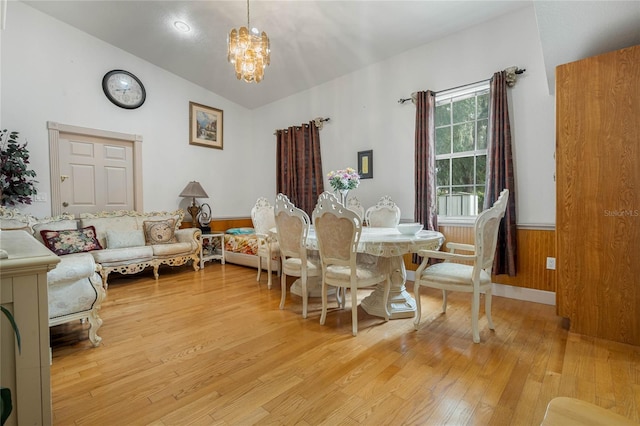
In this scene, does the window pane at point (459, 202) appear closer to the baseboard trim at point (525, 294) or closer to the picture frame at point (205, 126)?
the baseboard trim at point (525, 294)

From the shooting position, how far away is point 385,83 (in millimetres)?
4098

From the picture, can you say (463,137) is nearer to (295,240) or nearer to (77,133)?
(295,240)

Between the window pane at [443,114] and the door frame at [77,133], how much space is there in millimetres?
4380

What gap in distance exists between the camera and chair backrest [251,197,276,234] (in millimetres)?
4145

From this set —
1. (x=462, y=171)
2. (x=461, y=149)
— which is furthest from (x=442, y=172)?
(x=461, y=149)

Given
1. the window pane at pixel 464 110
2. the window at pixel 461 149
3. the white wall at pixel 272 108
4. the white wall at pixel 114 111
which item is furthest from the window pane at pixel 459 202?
the white wall at pixel 114 111

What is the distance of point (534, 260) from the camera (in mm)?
3035

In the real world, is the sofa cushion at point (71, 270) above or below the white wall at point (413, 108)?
below

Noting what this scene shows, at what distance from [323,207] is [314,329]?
976 millimetres

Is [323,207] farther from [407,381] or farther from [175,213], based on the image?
[175,213]

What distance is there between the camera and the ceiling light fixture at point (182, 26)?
3815mm

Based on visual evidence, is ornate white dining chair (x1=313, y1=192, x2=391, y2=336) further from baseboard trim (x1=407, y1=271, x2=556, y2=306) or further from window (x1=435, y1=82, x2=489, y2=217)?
window (x1=435, y1=82, x2=489, y2=217)

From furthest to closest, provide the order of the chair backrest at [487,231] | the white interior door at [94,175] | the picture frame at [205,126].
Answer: the picture frame at [205,126]
the white interior door at [94,175]
the chair backrest at [487,231]

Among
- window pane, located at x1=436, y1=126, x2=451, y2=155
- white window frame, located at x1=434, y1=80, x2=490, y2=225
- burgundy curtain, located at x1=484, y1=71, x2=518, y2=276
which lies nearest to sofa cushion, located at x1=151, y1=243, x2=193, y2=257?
white window frame, located at x1=434, y1=80, x2=490, y2=225
